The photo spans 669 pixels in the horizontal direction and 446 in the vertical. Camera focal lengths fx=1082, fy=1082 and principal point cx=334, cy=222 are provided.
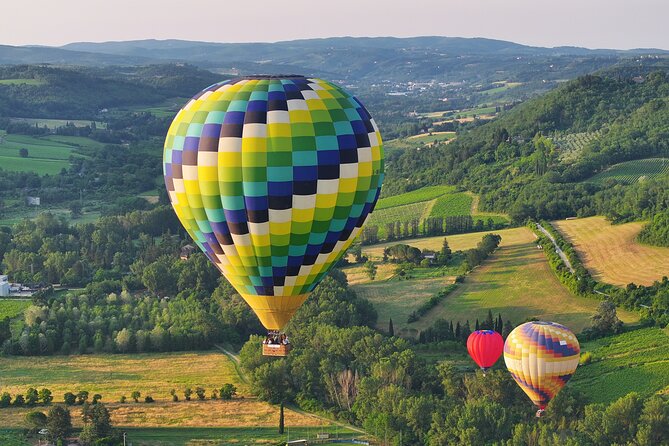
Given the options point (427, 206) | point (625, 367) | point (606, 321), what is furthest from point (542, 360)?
point (427, 206)

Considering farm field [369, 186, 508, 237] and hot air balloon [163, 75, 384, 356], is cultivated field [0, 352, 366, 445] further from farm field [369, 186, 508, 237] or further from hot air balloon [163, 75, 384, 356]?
farm field [369, 186, 508, 237]

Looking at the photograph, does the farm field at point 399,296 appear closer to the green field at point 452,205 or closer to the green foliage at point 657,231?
the green foliage at point 657,231

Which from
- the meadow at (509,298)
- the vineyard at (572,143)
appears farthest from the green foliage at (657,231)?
the vineyard at (572,143)

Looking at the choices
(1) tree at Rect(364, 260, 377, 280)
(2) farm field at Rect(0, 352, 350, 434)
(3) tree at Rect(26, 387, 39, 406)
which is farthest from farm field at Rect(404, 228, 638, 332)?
(3) tree at Rect(26, 387, 39, 406)

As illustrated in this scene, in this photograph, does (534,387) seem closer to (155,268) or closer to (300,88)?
(300,88)

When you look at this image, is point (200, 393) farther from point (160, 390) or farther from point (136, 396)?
point (136, 396)


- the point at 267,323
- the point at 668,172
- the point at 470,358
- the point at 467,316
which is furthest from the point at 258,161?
the point at 668,172
